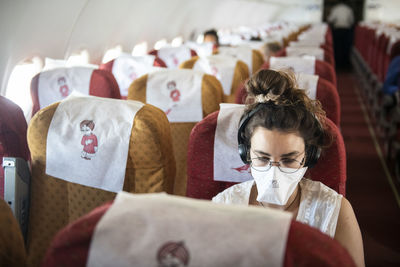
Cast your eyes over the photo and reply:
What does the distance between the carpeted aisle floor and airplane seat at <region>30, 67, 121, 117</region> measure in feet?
7.01

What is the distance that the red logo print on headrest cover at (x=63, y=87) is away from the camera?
2969mm

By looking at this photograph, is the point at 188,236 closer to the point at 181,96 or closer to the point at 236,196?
the point at 236,196

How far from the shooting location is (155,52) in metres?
5.76

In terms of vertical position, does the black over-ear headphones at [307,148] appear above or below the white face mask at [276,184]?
above

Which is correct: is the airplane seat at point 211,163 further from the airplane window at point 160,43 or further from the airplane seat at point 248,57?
the airplane window at point 160,43

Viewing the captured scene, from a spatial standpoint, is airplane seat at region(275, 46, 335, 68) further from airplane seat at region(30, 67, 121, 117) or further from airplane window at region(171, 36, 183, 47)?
airplane window at region(171, 36, 183, 47)

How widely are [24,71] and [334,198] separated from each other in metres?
3.08

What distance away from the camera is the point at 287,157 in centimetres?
152

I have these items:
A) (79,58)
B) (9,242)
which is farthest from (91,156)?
(79,58)

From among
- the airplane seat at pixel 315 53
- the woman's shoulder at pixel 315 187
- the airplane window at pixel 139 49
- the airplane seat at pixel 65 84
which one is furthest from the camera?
the airplane window at pixel 139 49

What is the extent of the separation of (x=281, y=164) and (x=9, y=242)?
89 cm

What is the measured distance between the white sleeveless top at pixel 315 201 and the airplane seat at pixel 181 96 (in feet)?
3.68

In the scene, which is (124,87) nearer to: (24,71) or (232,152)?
(24,71)

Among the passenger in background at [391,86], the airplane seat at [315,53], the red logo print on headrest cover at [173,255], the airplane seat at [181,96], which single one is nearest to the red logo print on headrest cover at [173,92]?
the airplane seat at [181,96]
